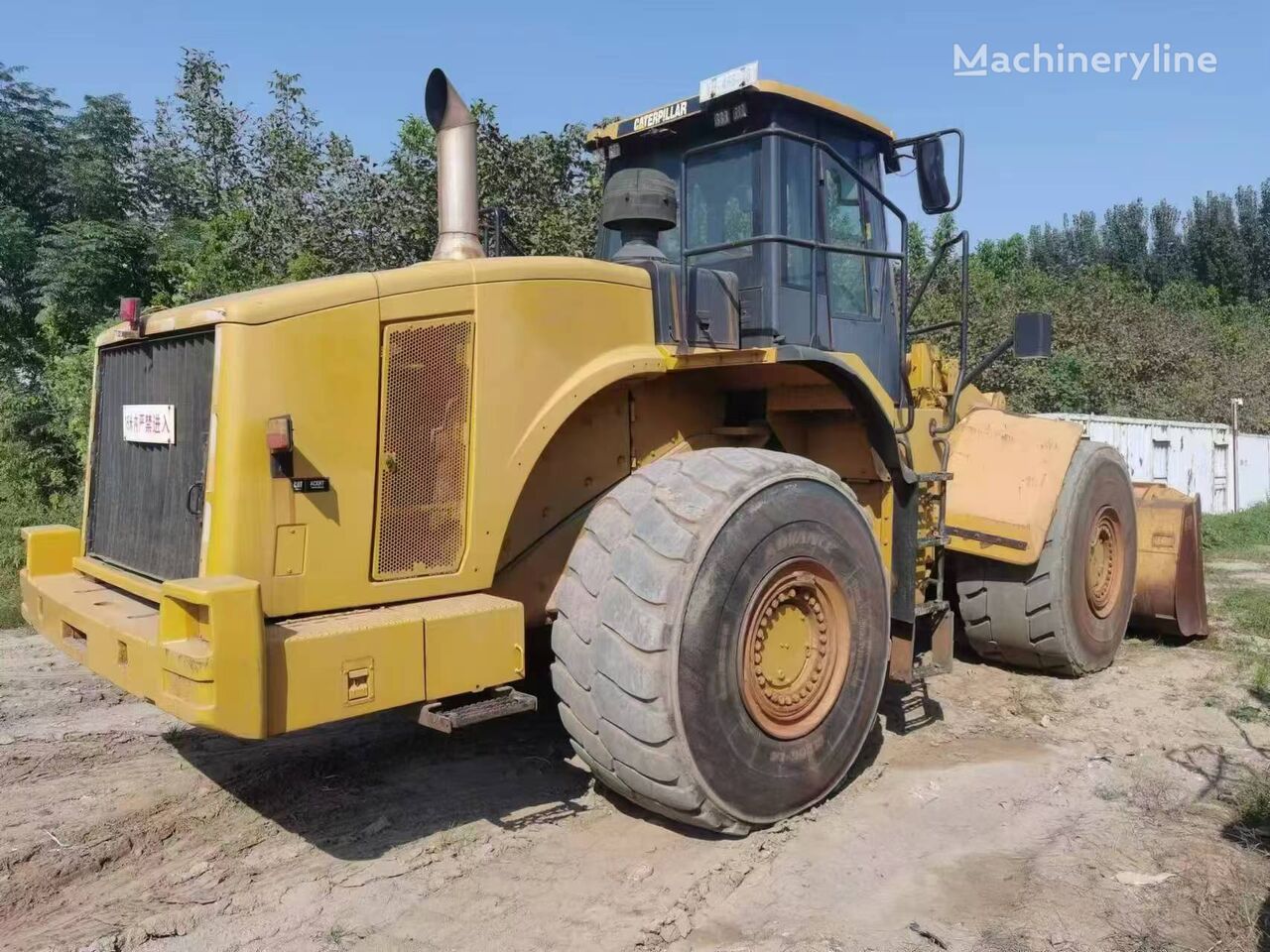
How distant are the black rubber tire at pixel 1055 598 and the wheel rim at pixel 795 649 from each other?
2231 millimetres

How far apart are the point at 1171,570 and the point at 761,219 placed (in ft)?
13.5

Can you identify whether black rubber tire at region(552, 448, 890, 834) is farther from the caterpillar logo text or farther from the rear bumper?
the caterpillar logo text

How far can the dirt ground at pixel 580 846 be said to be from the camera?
3.21 m

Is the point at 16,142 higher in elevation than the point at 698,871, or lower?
higher

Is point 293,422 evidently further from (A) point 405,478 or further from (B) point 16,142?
(B) point 16,142

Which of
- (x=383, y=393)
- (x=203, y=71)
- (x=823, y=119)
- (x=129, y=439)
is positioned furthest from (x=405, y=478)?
(x=203, y=71)

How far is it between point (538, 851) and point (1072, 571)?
3696mm

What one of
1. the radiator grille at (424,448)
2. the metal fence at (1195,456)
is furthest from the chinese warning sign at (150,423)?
the metal fence at (1195,456)

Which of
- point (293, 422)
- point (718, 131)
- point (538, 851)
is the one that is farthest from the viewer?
point (718, 131)

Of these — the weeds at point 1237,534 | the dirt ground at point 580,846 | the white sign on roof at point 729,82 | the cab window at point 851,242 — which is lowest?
the dirt ground at point 580,846

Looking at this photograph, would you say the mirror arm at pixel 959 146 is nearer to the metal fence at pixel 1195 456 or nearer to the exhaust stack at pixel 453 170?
the exhaust stack at pixel 453 170

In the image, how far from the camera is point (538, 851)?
3.78 meters

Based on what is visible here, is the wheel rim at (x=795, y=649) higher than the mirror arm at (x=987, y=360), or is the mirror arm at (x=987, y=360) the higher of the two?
the mirror arm at (x=987, y=360)

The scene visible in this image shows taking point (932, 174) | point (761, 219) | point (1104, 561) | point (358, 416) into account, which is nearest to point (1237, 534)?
point (1104, 561)
